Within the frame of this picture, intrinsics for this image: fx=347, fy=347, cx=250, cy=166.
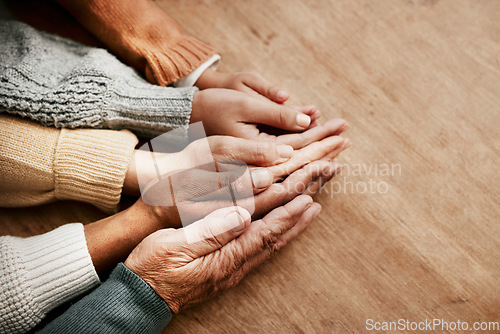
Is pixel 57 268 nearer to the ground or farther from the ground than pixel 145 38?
nearer to the ground

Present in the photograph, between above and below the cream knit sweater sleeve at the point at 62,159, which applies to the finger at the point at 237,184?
above

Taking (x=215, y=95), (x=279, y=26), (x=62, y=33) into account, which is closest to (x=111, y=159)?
(x=215, y=95)

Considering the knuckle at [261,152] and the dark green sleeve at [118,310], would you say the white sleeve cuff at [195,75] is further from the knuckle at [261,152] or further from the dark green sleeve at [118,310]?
the dark green sleeve at [118,310]

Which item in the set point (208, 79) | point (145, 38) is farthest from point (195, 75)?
point (145, 38)

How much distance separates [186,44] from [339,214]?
0.54 m

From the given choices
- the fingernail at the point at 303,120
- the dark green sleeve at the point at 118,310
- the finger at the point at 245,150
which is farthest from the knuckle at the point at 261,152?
the dark green sleeve at the point at 118,310

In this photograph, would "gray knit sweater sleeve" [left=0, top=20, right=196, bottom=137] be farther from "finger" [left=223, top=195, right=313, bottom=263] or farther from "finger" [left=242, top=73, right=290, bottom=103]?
"finger" [left=223, top=195, right=313, bottom=263]

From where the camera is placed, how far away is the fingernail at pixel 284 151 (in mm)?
732

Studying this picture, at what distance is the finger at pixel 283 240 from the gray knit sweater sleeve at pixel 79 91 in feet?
1.07

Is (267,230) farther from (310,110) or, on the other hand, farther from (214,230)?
(310,110)

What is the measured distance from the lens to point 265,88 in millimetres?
808

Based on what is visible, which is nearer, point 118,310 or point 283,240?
point 118,310

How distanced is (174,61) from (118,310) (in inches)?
21.4

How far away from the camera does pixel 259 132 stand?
816 millimetres
